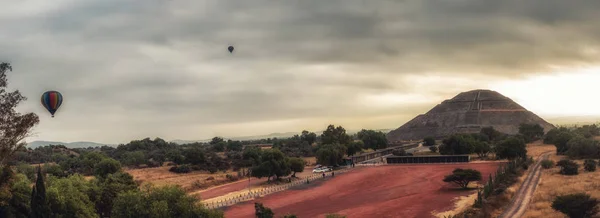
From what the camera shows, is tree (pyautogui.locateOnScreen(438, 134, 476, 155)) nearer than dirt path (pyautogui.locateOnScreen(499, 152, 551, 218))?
No

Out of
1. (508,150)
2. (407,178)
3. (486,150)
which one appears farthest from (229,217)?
(486,150)

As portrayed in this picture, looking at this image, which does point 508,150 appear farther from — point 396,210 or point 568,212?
point 568,212

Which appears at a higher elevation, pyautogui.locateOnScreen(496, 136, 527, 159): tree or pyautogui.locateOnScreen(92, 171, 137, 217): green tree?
pyautogui.locateOnScreen(496, 136, 527, 159): tree

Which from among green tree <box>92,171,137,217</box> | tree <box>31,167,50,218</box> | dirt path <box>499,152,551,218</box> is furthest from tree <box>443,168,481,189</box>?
tree <box>31,167,50,218</box>

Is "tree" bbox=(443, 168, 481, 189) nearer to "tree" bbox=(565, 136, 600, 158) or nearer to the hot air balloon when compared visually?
"tree" bbox=(565, 136, 600, 158)

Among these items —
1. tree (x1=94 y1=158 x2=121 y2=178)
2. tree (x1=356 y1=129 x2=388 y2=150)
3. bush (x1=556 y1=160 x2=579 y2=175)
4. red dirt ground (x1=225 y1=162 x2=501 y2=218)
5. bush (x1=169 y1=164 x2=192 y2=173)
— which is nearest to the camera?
red dirt ground (x1=225 y1=162 x2=501 y2=218)

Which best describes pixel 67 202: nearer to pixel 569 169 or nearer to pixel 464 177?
pixel 464 177
